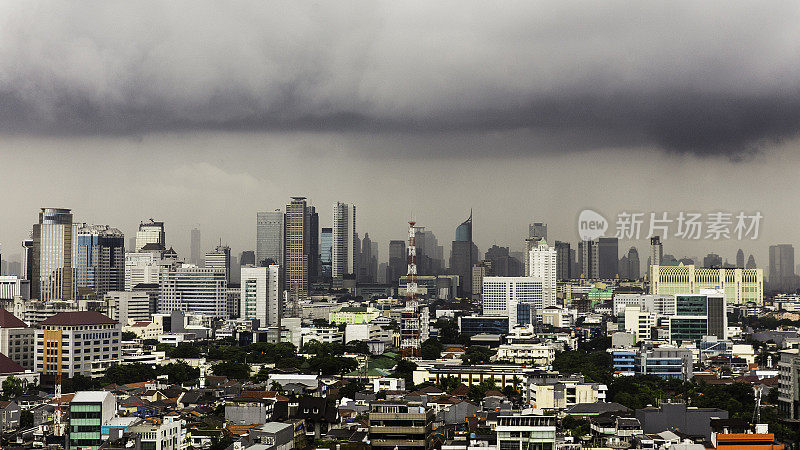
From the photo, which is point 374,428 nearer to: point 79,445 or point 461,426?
point 461,426

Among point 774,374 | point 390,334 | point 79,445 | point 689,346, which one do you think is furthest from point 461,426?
point 390,334

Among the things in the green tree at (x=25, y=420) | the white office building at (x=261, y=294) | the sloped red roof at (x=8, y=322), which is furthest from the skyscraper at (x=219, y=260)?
the green tree at (x=25, y=420)

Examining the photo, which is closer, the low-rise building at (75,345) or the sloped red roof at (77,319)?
the low-rise building at (75,345)

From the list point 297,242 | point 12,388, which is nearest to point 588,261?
point 297,242

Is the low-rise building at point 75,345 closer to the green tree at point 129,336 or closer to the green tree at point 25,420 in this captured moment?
the green tree at point 25,420

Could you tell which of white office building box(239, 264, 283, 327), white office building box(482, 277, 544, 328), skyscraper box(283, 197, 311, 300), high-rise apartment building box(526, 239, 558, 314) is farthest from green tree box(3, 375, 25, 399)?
skyscraper box(283, 197, 311, 300)

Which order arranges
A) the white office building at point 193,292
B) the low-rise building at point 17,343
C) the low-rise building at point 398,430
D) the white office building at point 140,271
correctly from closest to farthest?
the low-rise building at point 398,430 → the low-rise building at point 17,343 → the white office building at point 193,292 → the white office building at point 140,271

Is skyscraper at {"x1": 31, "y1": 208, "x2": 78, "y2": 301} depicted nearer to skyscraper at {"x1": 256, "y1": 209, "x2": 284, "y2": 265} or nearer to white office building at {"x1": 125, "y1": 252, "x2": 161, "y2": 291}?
white office building at {"x1": 125, "y1": 252, "x2": 161, "y2": 291}
